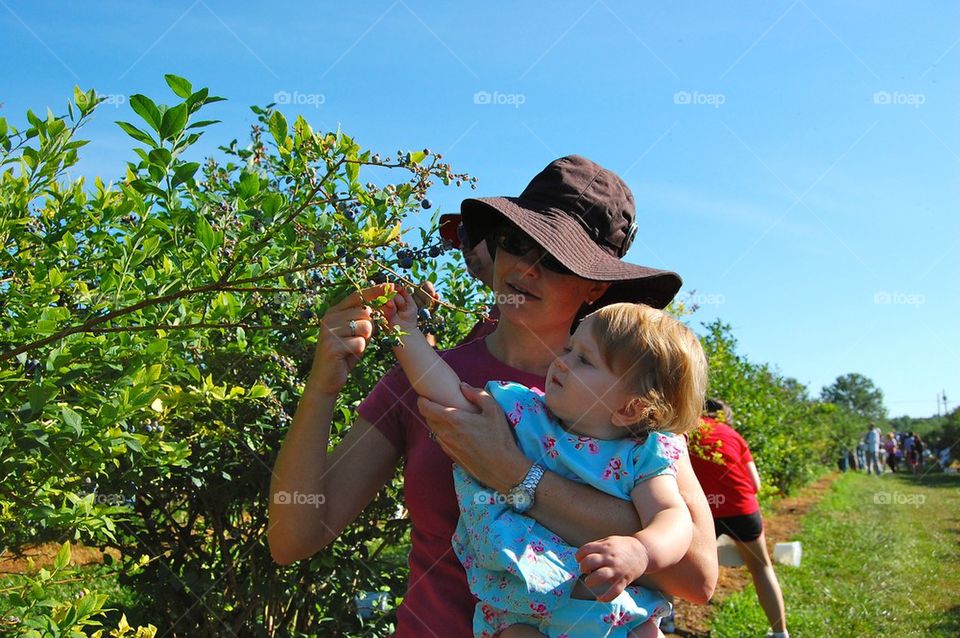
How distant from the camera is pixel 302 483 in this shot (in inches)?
72.6

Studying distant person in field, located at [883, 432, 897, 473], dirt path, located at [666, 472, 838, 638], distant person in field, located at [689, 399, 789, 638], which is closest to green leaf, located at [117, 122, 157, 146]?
distant person in field, located at [689, 399, 789, 638]

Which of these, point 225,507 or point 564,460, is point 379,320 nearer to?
point 564,460

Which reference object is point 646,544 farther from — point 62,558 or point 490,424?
point 62,558

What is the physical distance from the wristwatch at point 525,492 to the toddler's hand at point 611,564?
206 mm

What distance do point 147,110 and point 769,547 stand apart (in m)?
11.0

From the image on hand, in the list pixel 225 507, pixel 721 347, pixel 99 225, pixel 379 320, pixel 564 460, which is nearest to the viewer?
pixel 379 320

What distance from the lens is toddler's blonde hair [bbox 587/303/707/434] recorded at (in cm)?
193

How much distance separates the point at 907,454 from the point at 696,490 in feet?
130

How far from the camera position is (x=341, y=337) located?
177 cm

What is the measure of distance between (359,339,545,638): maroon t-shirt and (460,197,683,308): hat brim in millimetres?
293

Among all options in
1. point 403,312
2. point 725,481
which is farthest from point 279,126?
point 725,481

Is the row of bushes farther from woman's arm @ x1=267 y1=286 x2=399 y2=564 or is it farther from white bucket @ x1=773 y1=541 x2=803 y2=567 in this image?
white bucket @ x1=773 y1=541 x2=803 y2=567

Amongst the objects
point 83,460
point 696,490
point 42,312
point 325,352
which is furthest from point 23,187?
point 696,490

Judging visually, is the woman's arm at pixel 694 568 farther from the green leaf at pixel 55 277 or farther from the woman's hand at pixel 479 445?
the green leaf at pixel 55 277
